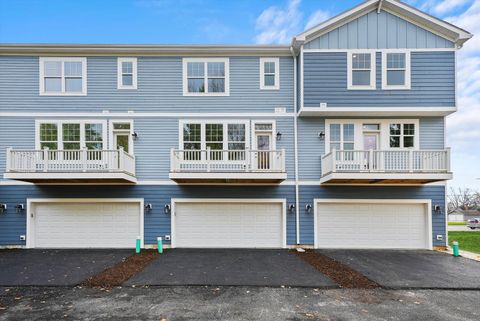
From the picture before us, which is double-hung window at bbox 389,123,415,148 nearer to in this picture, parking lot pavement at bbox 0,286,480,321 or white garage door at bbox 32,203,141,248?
parking lot pavement at bbox 0,286,480,321

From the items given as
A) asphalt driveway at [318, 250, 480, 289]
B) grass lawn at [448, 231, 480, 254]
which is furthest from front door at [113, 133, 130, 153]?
grass lawn at [448, 231, 480, 254]

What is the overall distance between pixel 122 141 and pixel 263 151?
591cm

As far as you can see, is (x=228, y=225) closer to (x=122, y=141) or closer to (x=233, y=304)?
(x=233, y=304)

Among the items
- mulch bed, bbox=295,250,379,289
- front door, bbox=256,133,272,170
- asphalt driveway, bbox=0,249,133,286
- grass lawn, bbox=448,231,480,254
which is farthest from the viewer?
grass lawn, bbox=448,231,480,254

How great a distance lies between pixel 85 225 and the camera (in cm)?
1088

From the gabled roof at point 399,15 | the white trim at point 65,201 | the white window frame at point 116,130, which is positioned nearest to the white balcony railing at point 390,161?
the gabled roof at point 399,15

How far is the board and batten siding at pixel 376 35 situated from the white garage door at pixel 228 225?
267 inches

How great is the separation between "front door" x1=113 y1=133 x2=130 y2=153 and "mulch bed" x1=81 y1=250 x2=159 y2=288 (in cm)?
431

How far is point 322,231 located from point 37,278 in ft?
31.2

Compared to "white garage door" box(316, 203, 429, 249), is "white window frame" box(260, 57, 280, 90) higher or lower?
higher

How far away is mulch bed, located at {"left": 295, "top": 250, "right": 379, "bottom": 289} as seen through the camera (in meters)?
6.66

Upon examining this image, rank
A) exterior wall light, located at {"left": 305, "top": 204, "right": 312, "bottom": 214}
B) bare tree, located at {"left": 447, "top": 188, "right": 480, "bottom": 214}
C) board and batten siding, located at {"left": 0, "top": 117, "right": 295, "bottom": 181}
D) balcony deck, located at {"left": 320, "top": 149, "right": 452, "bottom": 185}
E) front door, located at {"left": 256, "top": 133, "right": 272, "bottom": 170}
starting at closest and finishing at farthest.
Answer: balcony deck, located at {"left": 320, "top": 149, "right": 452, "bottom": 185} → front door, located at {"left": 256, "top": 133, "right": 272, "bottom": 170} → exterior wall light, located at {"left": 305, "top": 204, "right": 312, "bottom": 214} → board and batten siding, located at {"left": 0, "top": 117, "right": 295, "bottom": 181} → bare tree, located at {"left": 447, "top": 188, "right": 480, "bottom": 214}

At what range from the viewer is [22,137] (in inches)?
423

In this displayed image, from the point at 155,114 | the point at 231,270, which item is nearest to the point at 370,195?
the point at 231,270
